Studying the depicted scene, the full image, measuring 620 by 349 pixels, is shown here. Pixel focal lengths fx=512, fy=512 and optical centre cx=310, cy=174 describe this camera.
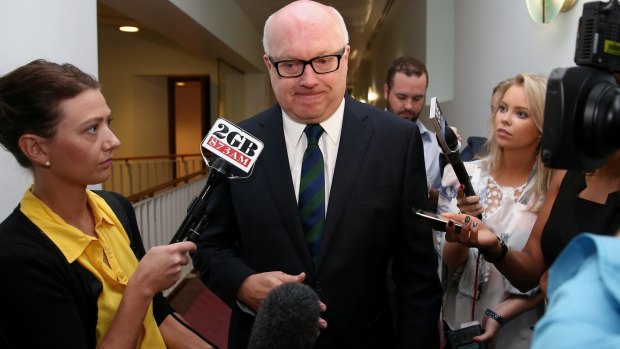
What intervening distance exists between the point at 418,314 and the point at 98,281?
2.65ft

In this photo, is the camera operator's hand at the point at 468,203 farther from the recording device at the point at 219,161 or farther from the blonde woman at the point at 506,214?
the recording device at the point at 219,161

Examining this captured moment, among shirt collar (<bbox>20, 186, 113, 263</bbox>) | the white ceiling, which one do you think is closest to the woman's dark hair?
shirt collar (<bbox>20, 186, 113, 263</bbox>)

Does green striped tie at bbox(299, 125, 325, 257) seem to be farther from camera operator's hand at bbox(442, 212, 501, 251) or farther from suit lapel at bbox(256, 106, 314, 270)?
camera operator's hand at bbox(442, 212, 501, 251)

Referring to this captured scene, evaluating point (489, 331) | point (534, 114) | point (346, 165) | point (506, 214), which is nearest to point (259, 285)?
point (346, 165)

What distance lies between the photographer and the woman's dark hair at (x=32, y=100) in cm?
112

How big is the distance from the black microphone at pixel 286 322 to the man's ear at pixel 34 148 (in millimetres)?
744

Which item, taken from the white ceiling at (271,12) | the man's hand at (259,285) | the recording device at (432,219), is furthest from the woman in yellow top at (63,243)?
the white ceiling at (271,12)

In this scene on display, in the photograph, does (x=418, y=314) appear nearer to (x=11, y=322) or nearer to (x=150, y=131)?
(x=11, y=322)

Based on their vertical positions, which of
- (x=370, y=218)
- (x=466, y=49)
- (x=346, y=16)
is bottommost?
(x=370, y=218)

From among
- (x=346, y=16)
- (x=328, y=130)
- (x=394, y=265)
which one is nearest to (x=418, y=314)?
(x=394, y=265)

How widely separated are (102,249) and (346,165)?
644 mm

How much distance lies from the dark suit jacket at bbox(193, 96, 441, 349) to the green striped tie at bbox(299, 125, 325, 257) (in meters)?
0.04

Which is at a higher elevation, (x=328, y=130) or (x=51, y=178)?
(x=328, y=130)

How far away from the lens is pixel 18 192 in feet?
6.08
